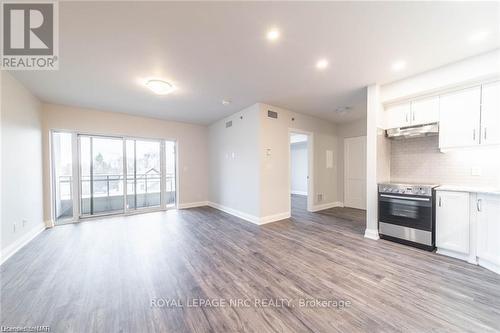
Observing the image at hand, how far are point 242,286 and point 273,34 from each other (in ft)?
Answer: 8.94

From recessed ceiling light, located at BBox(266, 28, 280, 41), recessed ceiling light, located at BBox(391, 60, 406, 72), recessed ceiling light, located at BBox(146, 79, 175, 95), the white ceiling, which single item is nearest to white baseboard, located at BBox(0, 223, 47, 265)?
the white ceiling

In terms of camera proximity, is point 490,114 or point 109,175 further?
point 109,175

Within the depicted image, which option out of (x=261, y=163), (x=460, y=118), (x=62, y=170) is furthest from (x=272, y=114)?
(x=62, y=170)

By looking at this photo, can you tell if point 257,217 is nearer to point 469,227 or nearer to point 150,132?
point 469,227

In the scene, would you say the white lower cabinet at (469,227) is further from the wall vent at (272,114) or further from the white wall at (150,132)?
the white wall at (150,132)

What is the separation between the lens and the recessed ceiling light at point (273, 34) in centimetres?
199

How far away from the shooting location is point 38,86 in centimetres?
332

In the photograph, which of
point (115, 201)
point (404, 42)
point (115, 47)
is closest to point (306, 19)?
point (404, 42)

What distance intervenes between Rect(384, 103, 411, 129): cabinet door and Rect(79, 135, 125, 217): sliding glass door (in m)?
6.28

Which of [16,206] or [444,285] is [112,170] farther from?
[444,285]

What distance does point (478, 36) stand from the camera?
2.10m

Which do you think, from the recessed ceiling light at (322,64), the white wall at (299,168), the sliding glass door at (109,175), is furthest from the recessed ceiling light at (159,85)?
the white wall at (299,168)

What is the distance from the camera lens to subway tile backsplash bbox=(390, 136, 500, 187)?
8.91ft

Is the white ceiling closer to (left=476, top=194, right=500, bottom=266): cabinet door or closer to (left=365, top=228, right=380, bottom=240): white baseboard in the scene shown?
(left=476, top=194, right=500, bottom=266): cabinet door
